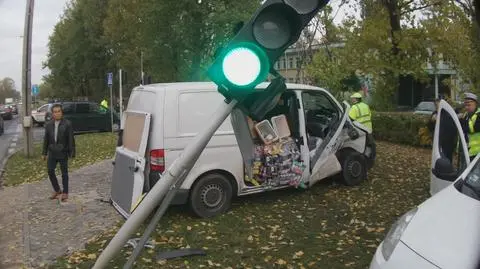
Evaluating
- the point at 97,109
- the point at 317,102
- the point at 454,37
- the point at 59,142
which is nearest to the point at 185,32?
the point at 97,109

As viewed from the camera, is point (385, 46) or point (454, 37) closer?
point (454, 37)

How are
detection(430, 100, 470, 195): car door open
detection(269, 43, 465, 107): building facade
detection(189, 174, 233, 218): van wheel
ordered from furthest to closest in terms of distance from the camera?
detection(269, 43, 465, 107): building facade
detection(189, 174, 233, 218): van wheel
detection(430, 100, 470, 195): car door open

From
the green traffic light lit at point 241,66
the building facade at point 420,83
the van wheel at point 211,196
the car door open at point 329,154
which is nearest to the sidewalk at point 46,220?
the van wheel at point 211,196

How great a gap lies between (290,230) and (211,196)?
1.24 meters

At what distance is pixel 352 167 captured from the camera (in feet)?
29.8

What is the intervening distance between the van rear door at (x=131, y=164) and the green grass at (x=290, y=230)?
0.45 meters

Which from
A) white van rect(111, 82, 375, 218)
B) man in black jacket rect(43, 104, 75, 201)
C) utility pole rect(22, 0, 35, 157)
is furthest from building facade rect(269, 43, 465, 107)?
utility pole rect(22, 0, 35, 157)

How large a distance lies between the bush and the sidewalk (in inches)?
326

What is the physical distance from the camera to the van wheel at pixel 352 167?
9016mm

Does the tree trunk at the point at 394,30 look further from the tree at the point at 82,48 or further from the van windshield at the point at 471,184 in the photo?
the tree at the point at 82,48

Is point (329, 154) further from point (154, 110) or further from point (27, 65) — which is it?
point (27, 65)

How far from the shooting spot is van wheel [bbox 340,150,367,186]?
9016 mm

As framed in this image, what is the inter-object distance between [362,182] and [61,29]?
5064cm

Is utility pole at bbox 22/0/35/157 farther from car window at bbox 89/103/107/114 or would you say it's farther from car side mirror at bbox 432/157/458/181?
car side mirror at bbox 432/157/458/181
